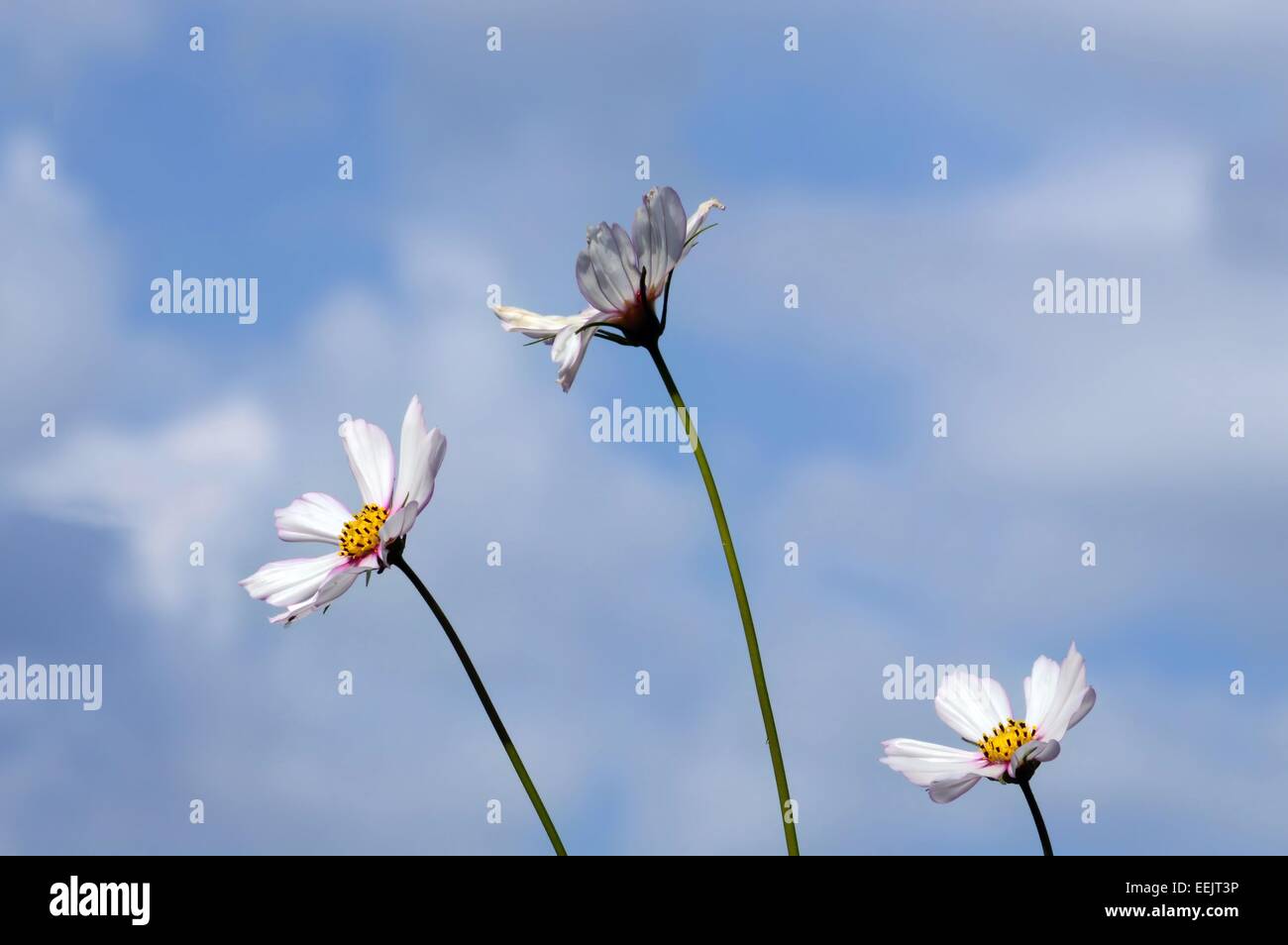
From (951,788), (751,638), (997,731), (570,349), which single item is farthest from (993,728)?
(570,349)

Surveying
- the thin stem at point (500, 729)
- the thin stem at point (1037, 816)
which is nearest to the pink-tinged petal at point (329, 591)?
the thin stem at point (500, 729)

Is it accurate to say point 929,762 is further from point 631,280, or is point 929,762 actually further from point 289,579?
point 289,579

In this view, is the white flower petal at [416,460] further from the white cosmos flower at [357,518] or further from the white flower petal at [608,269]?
the white flower petal at [608,269]

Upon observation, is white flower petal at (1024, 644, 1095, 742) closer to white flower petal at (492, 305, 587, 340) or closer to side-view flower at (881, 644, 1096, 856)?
side-view flower at (881, 644, 1096, 856)

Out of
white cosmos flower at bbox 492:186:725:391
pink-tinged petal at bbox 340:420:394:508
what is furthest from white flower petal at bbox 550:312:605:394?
pink-tinged petal at bbox 340:420:394:508
